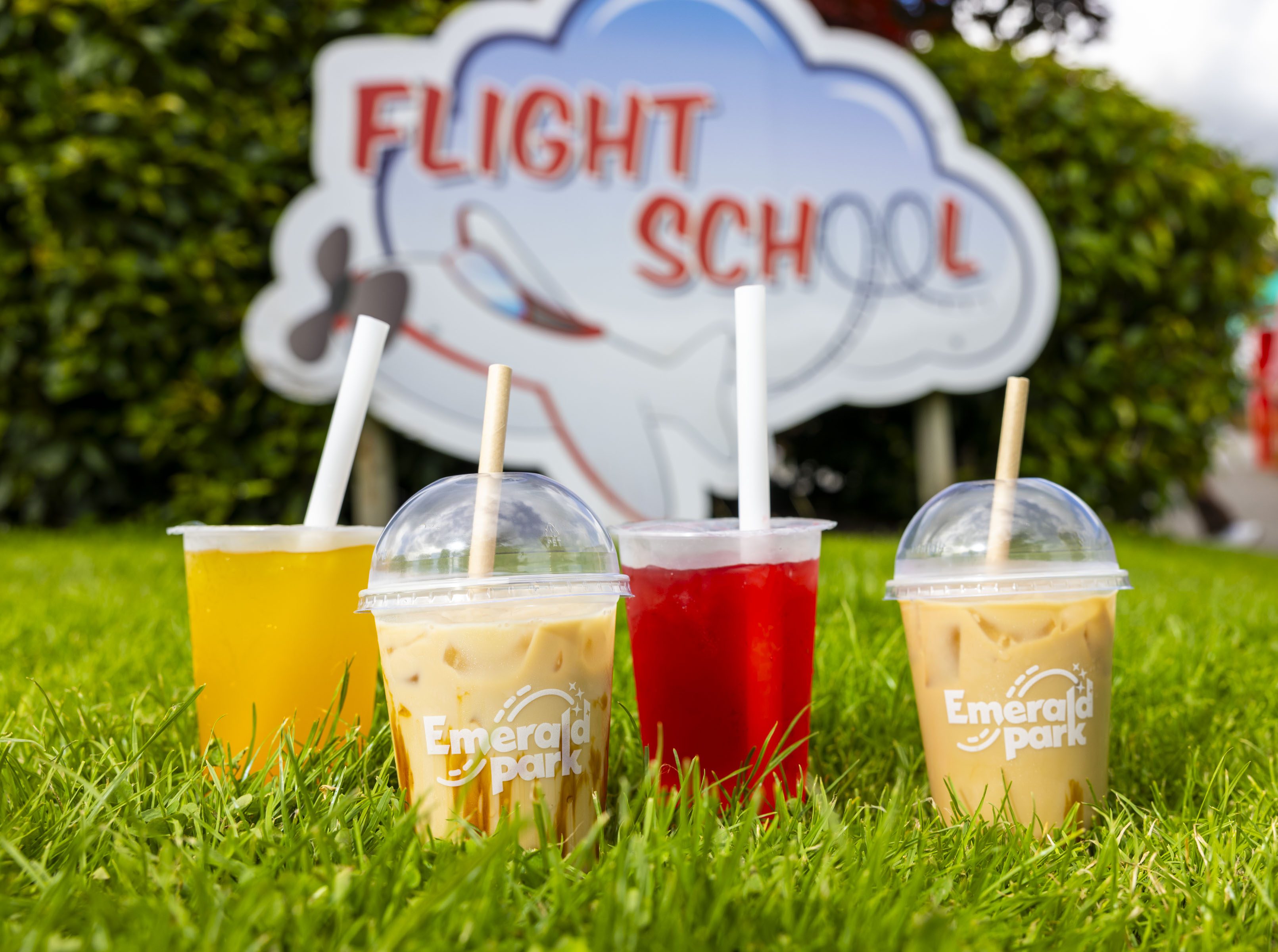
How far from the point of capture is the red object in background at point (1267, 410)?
35.9 ft

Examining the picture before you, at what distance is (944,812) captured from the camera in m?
1.47

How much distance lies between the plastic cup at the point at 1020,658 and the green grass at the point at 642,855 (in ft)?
0.24

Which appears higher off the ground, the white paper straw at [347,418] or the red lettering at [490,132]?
the red lettering at [490,132]

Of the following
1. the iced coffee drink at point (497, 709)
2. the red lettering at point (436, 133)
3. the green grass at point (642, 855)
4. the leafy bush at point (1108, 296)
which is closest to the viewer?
the green grass at point (642, 855)

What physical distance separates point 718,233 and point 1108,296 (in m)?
2.25

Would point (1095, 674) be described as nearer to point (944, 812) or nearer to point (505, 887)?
point (944, 812)

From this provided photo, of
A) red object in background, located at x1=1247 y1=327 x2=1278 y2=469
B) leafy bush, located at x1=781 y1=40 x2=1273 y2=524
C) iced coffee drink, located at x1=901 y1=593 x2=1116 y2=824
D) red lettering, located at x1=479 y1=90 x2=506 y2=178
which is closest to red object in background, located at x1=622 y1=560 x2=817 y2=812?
iced coffee drink, located at x1=901 y1=593 x2=1116 y2=824

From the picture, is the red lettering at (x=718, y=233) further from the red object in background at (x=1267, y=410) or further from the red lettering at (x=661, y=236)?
the red object in background at (x=1267, y=410)

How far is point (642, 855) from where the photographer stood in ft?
3.59

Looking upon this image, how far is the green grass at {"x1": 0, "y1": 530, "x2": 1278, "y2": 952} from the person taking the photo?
3.27ft

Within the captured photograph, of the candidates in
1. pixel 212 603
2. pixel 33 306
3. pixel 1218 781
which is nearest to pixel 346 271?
pixel 33 306

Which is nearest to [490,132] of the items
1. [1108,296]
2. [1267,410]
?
[1108,296]

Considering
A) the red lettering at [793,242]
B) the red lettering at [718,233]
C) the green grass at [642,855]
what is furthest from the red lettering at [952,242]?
the green grass at [642,855]

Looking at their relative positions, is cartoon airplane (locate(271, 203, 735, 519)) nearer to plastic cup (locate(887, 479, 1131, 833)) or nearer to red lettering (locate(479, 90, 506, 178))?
red lettering (locate(479, 90, 506, 178))
